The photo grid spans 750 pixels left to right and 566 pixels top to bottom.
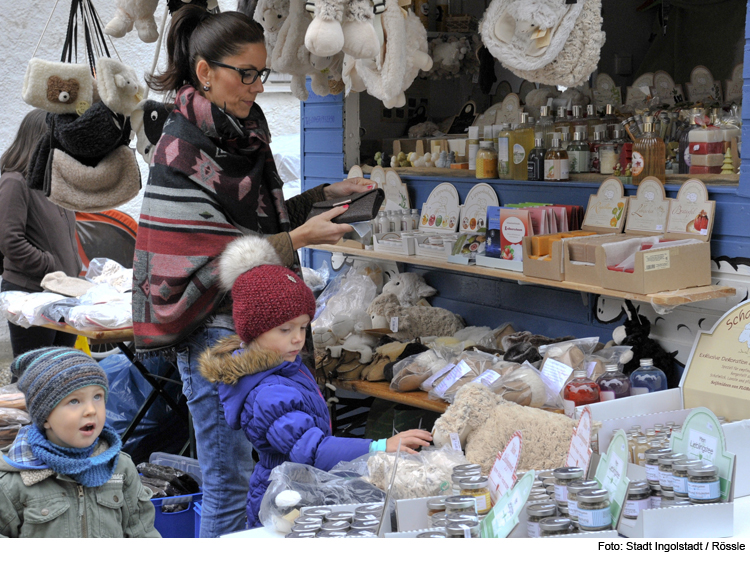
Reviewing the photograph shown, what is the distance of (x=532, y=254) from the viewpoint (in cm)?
312

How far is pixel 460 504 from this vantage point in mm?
1460

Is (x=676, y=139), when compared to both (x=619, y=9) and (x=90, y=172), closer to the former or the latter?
(x=619, y=9)

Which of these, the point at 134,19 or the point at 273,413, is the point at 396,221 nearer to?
the point at 134,19

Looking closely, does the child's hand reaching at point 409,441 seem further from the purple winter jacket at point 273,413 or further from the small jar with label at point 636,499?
the small jar with label at point 636,499

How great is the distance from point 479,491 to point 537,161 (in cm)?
215

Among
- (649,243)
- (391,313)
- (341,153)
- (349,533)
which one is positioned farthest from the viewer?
(341,153)

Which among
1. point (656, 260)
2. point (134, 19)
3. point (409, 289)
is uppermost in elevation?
point (134, 19)

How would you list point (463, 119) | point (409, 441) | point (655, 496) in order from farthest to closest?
point (463, 119) → point (409, 441) → point (655, 496)

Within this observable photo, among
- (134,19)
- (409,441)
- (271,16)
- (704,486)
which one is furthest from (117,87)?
(704,486)

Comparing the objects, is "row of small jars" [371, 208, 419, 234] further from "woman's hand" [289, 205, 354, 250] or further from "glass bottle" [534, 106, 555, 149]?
"woman's hand" [289, 205, 354, 250]

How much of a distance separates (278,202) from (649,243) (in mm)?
1411

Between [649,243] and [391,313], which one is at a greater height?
[649,243]

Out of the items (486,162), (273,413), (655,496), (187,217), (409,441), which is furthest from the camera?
(486,162)

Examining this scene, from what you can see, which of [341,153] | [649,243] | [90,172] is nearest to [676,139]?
[649,243]
